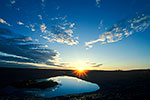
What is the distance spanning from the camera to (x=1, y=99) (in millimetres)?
11742

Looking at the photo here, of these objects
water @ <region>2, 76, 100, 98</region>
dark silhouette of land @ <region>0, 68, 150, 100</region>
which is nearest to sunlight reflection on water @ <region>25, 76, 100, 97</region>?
water @ <region>2, 76, 100, 98</region>

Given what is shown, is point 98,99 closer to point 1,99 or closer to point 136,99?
point 136,99

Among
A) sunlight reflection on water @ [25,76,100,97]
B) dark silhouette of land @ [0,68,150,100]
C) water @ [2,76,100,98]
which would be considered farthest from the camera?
sunlight reflection on water @ [25,76,100,97]

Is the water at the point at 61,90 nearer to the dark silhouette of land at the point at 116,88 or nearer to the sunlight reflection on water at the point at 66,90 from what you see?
the sunlight reflection on water at the point at 66,90

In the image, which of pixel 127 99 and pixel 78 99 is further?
pixel 78 99

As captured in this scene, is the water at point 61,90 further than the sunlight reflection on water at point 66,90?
No

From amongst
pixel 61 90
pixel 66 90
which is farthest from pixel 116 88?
pixel 61 90

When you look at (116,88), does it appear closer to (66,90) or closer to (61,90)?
(66,90)

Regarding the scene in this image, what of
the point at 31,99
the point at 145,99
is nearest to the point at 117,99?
the point at 145,99

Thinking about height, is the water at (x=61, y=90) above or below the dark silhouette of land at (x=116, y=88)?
below

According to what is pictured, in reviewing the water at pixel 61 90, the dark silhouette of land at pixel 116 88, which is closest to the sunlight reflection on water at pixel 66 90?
the water at pixel 61 90

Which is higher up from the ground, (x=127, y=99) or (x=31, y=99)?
(x=127, y=99)

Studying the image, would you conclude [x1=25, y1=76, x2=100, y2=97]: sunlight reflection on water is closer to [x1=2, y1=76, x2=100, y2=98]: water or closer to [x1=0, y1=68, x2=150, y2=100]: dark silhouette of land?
[x1=2, y1=76, x2=100, y2=98]: water

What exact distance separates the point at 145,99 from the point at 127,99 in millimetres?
1902
